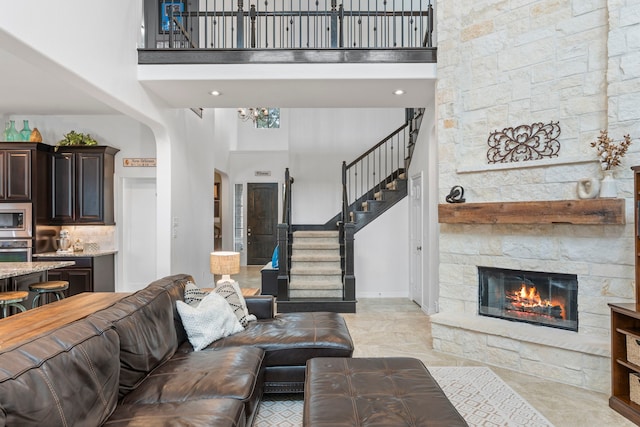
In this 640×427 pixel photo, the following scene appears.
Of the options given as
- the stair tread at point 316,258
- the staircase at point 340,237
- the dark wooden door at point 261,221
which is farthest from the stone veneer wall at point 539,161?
the dark wooden door at point 261,221

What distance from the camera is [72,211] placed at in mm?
5762

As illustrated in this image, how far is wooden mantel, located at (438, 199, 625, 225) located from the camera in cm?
291

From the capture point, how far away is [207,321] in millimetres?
2852

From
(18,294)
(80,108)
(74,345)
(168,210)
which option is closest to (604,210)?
(74,345)

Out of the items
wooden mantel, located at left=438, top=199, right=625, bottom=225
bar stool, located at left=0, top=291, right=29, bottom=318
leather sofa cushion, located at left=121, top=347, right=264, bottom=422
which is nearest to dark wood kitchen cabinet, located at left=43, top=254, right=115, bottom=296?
bar stool, located at left=0, top=291, right=29, bottom=318

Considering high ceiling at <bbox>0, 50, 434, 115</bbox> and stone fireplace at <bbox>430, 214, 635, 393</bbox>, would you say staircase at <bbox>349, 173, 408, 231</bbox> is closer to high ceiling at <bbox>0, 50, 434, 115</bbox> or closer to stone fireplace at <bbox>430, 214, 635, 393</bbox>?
high ceiling at <bbox>0, 50, 434, 115</bbox>

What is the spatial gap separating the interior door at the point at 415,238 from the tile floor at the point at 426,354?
25cm

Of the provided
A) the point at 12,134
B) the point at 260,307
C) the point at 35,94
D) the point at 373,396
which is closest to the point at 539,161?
the point at 373,396

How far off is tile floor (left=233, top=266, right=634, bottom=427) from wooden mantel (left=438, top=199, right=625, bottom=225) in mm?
1319

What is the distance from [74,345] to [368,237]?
5.36m

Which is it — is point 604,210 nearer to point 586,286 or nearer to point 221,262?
point 586,286

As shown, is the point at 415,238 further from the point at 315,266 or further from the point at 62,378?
the point at 62,378

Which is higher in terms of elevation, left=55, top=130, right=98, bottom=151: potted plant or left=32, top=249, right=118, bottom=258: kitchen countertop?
left=55, top=130, right=98, bottom=151: potted plant

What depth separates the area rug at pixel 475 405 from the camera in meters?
2.58
